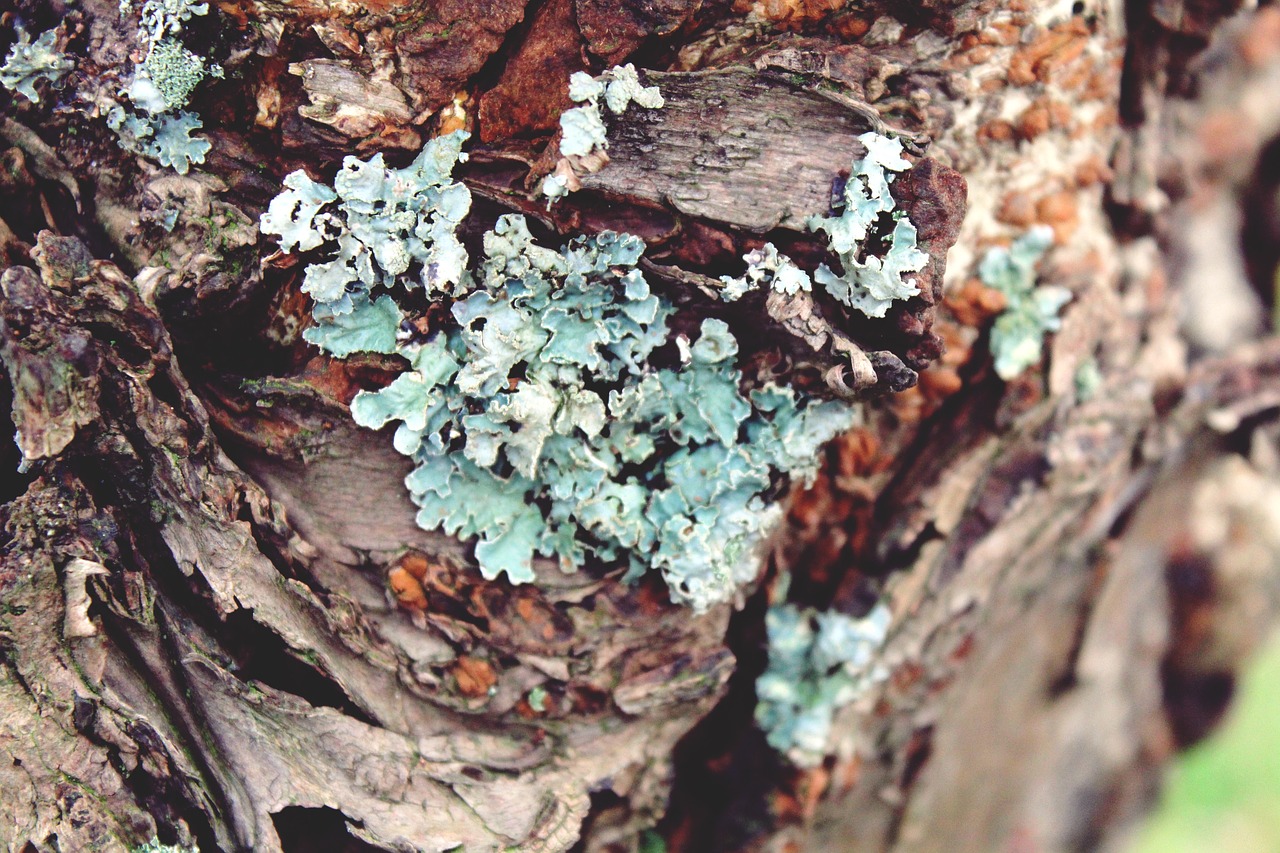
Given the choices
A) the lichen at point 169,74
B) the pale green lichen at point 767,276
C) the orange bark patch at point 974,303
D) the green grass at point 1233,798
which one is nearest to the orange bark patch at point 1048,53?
the orange bark patch at point 974,303

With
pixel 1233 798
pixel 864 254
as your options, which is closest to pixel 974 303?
pixel 864 254

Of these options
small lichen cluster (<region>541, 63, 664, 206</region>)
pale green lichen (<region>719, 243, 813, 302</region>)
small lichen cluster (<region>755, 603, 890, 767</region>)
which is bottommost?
small lichen cluster (<region>755, 603, 890, 767</region>)

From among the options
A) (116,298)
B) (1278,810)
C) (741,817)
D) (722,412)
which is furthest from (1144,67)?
(1278,810)

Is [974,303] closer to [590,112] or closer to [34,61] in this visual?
[590,112]

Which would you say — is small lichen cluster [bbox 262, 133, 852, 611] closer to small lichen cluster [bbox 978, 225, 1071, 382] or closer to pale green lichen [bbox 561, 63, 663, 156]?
pale green lichen [bbox 561, 63, 663, 156]

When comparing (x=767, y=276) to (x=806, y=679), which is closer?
(x=767, y=276)

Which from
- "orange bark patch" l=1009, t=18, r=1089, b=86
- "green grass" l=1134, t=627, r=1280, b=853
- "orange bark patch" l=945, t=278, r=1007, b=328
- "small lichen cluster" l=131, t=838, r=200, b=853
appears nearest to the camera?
"small lichen cluster" l=131, t=838, r=200, b=853

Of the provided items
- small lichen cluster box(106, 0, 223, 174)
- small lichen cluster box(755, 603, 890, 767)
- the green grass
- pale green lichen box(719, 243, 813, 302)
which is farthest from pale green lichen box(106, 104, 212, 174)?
the green grass
